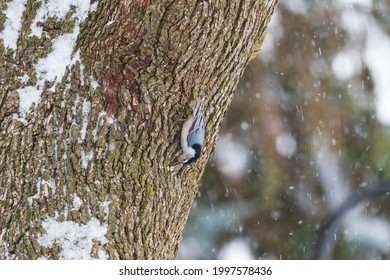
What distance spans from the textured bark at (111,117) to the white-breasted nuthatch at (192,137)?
4cm

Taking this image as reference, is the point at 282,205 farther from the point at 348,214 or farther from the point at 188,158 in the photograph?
the point at 188,158

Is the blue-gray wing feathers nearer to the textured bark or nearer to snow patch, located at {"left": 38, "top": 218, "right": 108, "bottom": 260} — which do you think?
the textured bark

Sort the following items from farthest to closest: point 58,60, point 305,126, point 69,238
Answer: point 305,126
point 58,60
point 69,238

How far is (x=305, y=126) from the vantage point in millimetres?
4691

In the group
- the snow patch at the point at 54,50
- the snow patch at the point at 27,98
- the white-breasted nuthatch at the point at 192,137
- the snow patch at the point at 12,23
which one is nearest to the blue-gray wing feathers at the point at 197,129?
the white-breasted nuthatch at the point at 192,137

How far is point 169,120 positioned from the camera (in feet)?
7.22

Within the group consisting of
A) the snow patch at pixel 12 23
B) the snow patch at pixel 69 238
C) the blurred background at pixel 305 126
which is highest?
the blurred background at pixel 305 126

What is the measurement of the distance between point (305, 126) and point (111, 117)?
9.06 ft

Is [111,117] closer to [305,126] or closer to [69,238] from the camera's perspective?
[69,238]

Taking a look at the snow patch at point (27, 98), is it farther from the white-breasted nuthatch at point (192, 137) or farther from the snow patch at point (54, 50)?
the white-breasted nuthatch at point (192, 137)

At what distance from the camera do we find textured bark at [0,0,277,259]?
2.10 metres

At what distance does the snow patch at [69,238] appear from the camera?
81.7 inches

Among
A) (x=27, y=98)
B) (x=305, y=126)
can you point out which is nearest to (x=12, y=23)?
(x=27, y=98)

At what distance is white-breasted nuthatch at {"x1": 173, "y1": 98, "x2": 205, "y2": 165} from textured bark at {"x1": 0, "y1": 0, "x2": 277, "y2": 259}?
1.4 inches
